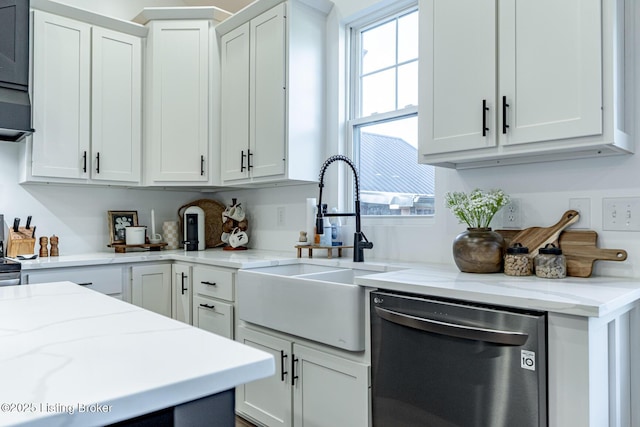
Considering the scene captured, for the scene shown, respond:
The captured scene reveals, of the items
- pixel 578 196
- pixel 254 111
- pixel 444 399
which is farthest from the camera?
pixel 254 111

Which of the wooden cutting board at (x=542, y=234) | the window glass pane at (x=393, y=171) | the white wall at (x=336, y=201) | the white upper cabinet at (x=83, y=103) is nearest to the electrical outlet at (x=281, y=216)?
the white wall at (x=336, y=201)

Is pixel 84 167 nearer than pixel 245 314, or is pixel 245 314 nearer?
pixel 245 314

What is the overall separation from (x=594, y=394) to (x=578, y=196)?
89 centimetres

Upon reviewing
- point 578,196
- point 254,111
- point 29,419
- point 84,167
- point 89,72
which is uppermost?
point 89,72

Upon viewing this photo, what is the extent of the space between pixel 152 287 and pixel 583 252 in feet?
8.04

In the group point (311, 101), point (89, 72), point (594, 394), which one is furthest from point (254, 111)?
point (594, 394)

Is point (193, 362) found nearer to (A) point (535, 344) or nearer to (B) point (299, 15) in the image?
(A) point (535, 344)

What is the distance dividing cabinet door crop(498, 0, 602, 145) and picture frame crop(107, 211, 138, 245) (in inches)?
107

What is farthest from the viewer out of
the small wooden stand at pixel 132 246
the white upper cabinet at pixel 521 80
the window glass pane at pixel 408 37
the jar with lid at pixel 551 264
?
the small wooden stand at pixel 132 246

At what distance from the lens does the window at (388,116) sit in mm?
2547

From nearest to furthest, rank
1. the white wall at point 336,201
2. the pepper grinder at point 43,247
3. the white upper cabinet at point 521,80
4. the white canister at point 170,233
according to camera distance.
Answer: the white upper cabinet at point 521,80, the white wall at point 336,201, the pepper grinder at point 43,247, the white canister at point 170,233

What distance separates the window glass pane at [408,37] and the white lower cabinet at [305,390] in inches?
68.0

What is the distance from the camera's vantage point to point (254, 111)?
297 centimetres

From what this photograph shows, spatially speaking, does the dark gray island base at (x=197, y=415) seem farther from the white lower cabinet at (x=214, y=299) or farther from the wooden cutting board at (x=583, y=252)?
the white lower cabinet at (x=214, y=299)
